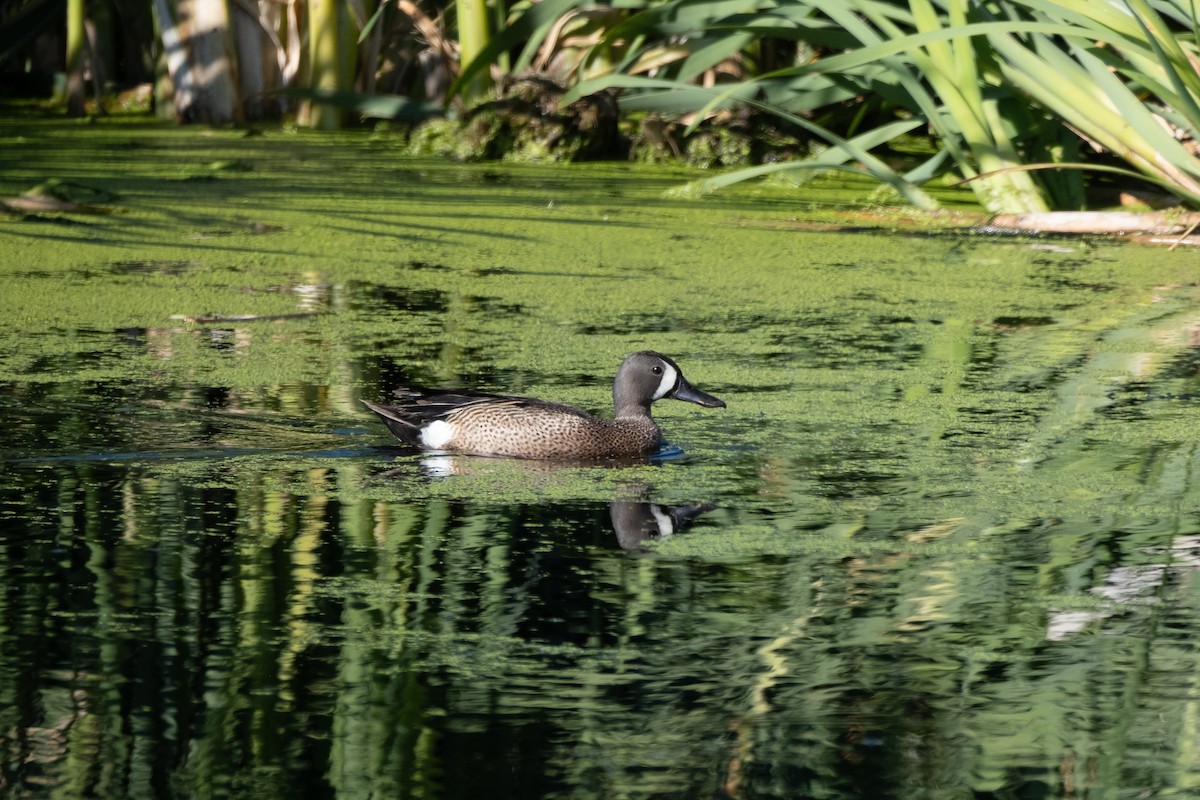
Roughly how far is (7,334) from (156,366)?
1.86 ft

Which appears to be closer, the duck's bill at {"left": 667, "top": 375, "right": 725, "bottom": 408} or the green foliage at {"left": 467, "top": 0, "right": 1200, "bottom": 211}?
the duck's bill at {"left": 667, "top": 375, "right": 725, "bottom": 408}

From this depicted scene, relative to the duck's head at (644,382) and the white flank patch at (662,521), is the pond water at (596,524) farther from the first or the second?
the duck's head at (644,382)

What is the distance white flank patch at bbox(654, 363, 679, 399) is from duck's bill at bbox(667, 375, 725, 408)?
0.02 m

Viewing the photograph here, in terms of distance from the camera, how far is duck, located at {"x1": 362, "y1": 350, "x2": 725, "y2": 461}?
393 cm

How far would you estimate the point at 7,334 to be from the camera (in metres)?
5.02

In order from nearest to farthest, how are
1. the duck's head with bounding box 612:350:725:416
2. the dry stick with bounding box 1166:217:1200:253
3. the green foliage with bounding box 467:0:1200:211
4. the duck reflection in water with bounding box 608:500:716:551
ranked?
the duck reflection in water with bounding box 608:500:716:551
the duck's head with bounding box 612:350:725:416
the green foliage with bounding box 467:0:1200:211
the dry stick with bounding box 1166:217:1200:253

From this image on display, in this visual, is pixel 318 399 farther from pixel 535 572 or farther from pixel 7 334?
pixel 535 572

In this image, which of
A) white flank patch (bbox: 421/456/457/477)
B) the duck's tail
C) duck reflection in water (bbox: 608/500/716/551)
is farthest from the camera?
the duck's tail

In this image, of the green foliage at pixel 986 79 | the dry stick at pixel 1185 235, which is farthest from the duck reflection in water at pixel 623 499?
the dry stick at pixel 1185 235

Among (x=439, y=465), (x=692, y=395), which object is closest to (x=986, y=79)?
(x=692, y=395)

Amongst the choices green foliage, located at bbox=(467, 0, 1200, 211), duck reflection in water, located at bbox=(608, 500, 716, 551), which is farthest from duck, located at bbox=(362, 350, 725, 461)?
green foliage, located at bbox=(467, 0, 1200, 211)

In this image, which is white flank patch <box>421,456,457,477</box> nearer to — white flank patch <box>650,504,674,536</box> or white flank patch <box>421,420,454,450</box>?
white flank patch <box>421,420,454,450</box>

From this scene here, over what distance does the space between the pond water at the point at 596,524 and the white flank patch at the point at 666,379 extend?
0.42 ft

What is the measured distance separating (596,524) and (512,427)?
0.57 meters
